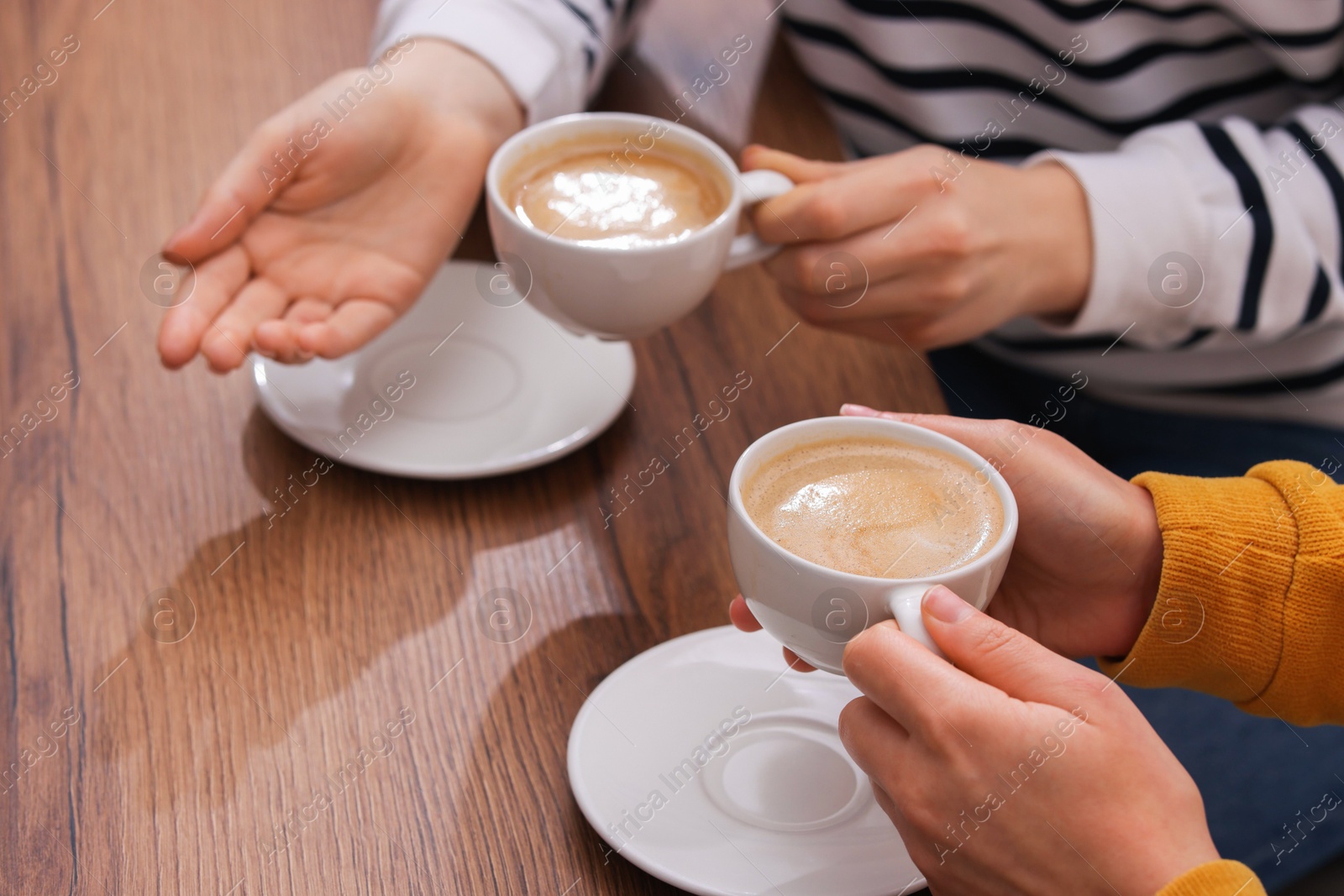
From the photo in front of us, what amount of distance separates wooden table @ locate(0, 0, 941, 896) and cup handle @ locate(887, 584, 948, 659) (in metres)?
0.24

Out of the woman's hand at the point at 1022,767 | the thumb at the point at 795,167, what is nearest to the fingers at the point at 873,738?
the woman's hand at the point at 1022,767

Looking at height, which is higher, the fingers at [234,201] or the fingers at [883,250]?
the fingers at [234,201]

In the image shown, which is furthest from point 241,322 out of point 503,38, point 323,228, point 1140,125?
point 1140,125

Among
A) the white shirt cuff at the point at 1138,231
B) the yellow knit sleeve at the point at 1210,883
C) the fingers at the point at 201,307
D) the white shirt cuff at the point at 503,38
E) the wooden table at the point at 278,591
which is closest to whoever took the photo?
the yellow knit sleeve at the point at 1210,883

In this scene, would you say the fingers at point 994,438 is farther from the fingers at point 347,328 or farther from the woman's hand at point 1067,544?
the fingers at point 347,328

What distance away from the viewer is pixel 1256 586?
2.59 feet

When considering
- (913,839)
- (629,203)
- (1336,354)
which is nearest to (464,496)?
(629,203)

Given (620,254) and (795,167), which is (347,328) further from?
(795,167)

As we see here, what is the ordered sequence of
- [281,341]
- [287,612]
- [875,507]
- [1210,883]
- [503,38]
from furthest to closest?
[503,38] < [281,341] < [287,612] < [875,507] < [1210,883]

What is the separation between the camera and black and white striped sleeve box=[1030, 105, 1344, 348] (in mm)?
1033

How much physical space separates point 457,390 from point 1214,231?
749 mm

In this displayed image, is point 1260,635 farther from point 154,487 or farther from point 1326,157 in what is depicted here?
point 154,487

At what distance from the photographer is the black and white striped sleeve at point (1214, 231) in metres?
1.03

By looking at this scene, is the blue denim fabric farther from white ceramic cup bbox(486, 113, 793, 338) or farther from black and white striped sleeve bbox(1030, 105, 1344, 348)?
white ceramic cup bbox(486, 113, 793, 338)
